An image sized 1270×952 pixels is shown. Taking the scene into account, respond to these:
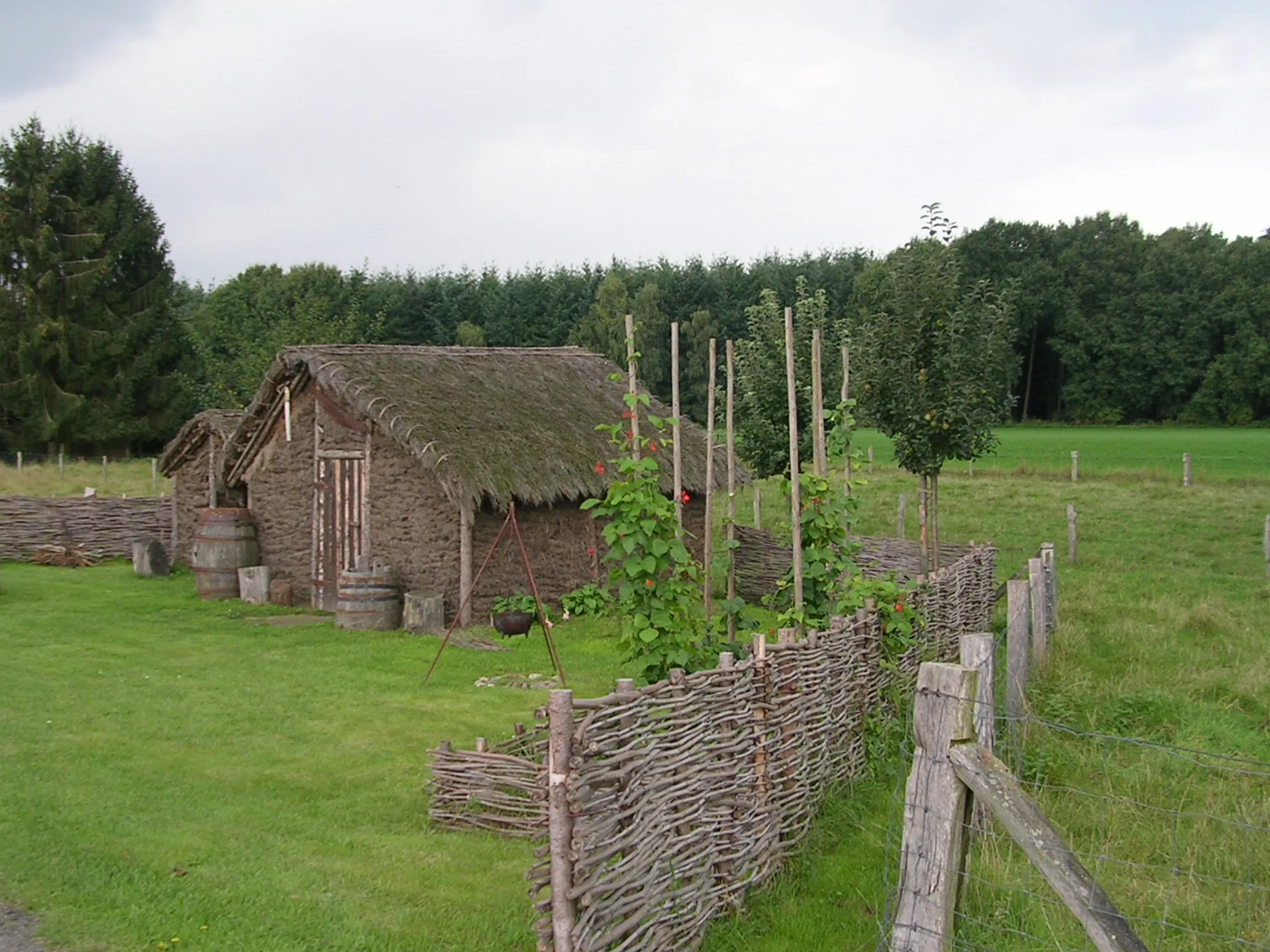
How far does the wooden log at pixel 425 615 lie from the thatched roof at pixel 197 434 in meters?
5.70

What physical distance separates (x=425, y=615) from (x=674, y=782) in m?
9.19

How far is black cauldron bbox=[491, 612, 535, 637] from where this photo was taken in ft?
44.8

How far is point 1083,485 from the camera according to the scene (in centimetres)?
2805

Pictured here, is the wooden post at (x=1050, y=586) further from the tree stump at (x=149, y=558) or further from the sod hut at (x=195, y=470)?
the tree stump at (x=149, y=558)

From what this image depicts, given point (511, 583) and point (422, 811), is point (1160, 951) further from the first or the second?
point (511, 583)

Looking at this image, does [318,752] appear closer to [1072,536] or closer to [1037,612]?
[1037,612]

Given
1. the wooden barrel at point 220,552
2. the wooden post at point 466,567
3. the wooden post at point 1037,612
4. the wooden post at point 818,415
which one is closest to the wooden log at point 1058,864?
the wooden post at point 818,415

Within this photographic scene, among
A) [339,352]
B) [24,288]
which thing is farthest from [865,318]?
[24,288]

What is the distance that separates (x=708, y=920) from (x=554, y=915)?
1.32 meters

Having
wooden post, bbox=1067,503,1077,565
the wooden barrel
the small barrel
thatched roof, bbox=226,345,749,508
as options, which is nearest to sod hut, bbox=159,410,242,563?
thatched roof, bbox=226,345,749,508

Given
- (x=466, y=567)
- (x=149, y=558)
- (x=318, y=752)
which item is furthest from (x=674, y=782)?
(x=149, y=558)

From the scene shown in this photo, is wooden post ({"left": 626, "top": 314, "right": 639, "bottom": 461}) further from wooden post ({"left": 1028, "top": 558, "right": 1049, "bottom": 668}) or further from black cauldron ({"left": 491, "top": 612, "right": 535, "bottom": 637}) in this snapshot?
black cauldron ({"left": 491, "top": 612, "right": 535, "bottom": 637})

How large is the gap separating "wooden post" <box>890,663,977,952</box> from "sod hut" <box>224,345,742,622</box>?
34.3ft

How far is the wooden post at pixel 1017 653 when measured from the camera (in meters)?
8.09
